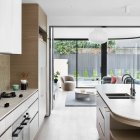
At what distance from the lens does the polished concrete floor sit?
4457 mm

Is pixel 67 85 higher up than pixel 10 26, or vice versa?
pixel 10 26

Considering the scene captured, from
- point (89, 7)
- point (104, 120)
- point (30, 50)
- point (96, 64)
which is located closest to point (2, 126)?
point (104, 120)

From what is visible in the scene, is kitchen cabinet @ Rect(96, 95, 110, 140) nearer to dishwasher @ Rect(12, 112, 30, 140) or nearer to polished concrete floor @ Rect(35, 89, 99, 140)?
polished concrete floor @ Rect(35, 89, 99, 140)

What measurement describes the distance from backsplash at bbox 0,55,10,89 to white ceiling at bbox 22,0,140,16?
1.17m

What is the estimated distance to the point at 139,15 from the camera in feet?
18.6

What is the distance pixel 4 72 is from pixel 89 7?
2.18m

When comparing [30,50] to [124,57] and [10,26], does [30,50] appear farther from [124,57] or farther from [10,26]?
[124,57]

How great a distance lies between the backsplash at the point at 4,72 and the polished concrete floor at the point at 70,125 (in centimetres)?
115

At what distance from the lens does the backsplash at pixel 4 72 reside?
4.03 m

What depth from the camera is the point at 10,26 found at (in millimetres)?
2955

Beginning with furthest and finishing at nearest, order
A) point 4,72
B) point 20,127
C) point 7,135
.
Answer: point 4,72 < point 20,127 < point 7,135

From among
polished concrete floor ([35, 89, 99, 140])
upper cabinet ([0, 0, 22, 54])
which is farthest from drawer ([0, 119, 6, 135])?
polished concrete floor ([35, 89, 99, 140])

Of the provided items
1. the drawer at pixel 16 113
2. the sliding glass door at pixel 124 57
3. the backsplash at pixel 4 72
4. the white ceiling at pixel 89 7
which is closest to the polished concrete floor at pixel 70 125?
the backsplash at pixel 4 72

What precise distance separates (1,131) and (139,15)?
460cm
